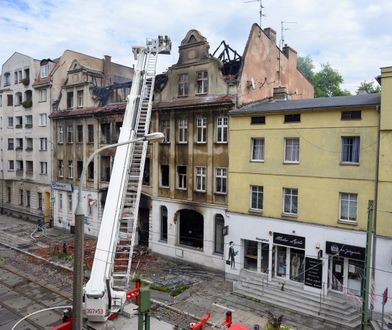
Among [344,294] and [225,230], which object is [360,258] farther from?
[225,230]

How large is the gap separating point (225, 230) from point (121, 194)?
8461 millimetres

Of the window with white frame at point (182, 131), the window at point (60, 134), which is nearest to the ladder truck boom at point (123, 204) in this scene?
the window with white frame at point (182, 131)

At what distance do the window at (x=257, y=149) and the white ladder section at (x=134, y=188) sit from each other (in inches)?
272

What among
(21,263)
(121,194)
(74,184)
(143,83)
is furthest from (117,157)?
(74,184)

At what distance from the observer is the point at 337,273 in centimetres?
1947

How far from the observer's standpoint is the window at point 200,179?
25.2 metres

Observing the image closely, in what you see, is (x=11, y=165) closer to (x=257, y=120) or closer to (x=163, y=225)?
(x=163, y=225)

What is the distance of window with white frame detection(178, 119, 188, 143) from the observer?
86.1 feet

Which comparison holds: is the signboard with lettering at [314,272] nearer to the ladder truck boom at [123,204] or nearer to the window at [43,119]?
the ladder truck boom at [123,204]

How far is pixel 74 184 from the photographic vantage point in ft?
117

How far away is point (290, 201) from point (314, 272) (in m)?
4.23

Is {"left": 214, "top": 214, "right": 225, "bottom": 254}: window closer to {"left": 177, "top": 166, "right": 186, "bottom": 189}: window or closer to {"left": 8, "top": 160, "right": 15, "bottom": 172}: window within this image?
{"left": 177, "top": 166, "right": 186, "bottom": 189}: window

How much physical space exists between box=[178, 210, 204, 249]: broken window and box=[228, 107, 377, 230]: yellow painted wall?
12.7 feet

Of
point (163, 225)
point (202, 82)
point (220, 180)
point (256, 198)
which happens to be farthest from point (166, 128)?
point (256, 198)
